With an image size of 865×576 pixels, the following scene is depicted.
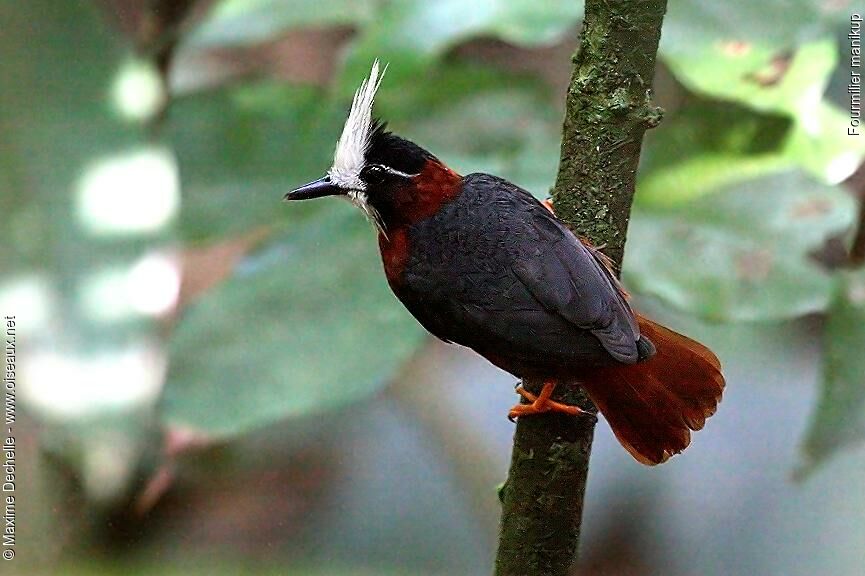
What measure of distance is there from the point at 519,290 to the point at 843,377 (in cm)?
87

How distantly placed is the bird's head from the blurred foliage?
57 centimetres

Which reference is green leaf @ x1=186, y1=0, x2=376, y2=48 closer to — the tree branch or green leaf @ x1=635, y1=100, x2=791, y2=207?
green leaf @ x1=635, y1=100, x2=791, y2=207

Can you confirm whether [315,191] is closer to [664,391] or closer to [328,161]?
[664,391]

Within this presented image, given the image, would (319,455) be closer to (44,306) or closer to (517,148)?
(44,306)

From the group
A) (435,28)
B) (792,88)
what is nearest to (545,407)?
(435,28)

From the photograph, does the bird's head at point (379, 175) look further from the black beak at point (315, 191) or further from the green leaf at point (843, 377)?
the green leaf at point (843, 377)

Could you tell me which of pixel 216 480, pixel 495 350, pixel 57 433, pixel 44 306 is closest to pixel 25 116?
pixel 44 306

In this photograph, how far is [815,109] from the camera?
1.62m

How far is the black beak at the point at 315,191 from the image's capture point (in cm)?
88

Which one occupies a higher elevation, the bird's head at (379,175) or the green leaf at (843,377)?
the green leaf at (843,377)

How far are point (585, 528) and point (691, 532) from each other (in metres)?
0.20

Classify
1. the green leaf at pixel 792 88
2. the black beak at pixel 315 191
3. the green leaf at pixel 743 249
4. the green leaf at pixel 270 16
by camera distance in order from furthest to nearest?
the green leaf at pixel 270 16 < the green leaf at pixel 792 88 < the green leaf at pixel 743 249 < the black beak at pixel 315 191

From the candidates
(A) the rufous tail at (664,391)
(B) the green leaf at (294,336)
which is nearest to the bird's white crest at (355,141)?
(A) the rufous tail at (664,391)

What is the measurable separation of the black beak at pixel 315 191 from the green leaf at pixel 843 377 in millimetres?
960
